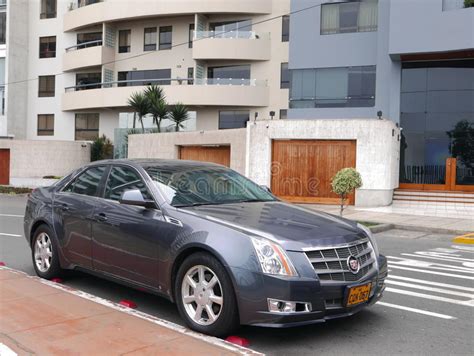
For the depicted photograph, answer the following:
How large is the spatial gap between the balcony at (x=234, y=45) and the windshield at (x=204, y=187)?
27.4 m

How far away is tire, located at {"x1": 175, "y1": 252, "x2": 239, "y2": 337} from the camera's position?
4.23m

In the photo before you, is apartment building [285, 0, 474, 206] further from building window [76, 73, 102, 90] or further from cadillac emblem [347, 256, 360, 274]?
building window [76, 73, 102, 90]

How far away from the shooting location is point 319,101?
25641mm

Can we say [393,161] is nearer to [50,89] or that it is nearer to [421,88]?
[421,88]

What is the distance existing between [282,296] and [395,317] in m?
1.77

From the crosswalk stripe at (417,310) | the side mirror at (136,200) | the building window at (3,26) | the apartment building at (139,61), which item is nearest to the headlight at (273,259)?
the side mirror at (136,200)

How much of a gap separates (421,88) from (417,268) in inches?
669

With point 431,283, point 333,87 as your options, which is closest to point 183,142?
point 333,87

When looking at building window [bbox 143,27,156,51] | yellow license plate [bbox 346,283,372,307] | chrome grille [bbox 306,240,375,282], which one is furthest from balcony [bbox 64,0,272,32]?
yellow license plate [bbox 346,283,372,307]

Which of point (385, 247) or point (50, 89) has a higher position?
point (50, 89)

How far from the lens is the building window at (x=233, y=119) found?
33500mm

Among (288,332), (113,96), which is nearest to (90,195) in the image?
(288,332)

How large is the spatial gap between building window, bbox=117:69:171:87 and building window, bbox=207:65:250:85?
121 inches

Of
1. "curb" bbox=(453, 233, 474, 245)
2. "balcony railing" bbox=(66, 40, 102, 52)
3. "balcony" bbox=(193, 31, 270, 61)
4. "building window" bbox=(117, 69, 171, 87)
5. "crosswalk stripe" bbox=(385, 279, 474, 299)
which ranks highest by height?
"balcony railing" bbox=(66, 40, 102, 52)
